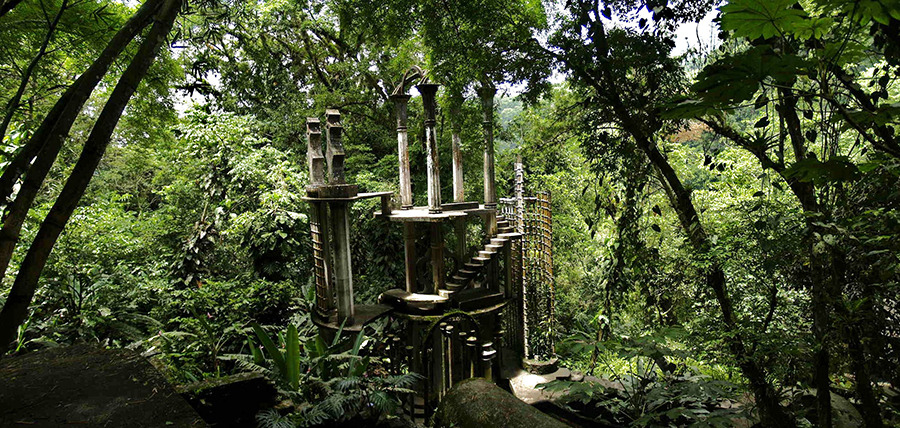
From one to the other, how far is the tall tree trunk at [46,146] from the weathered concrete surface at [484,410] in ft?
5.81

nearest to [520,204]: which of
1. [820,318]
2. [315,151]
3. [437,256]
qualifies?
[437,256]

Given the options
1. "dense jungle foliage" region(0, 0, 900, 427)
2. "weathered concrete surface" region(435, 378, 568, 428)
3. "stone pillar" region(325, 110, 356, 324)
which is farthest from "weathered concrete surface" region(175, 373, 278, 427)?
"stone pillar" region(325, 110, 356, 324)

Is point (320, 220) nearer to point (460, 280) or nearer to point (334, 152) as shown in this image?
point (334, 152)

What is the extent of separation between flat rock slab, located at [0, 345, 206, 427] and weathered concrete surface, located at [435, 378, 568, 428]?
1140 millimetres

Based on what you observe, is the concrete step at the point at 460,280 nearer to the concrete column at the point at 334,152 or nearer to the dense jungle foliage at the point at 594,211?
the dense jungle foliage at the point at 594,211

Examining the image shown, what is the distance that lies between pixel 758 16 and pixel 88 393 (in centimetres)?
264

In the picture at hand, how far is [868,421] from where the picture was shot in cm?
213

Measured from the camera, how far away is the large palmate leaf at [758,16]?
870mm

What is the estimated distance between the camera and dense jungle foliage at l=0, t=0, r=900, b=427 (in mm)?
1134

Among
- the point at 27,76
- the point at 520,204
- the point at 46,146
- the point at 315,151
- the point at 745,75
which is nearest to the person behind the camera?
the point at 745,75

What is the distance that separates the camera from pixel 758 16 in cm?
89

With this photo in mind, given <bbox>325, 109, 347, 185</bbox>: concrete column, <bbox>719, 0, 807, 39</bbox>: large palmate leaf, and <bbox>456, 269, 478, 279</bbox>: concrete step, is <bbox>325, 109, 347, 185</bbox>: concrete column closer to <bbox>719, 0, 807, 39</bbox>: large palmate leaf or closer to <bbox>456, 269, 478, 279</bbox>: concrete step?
<bbox>456, 269, 478, 279</bbox>: concrete step

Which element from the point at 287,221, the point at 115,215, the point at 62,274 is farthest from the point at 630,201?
the point at 115,215

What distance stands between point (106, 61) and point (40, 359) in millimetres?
1958
